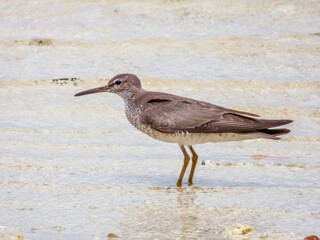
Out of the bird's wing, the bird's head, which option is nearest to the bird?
the bird's wing

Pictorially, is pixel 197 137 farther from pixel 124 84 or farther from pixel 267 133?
pixel 124 84

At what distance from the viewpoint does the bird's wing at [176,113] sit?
6855 mm

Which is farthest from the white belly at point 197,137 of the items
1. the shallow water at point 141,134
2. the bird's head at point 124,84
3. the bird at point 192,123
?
the bird's head at point 124,84

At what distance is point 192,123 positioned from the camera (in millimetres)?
6867

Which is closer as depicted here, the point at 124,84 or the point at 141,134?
the point at 124,84

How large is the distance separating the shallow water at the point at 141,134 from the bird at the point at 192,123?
1.35ft

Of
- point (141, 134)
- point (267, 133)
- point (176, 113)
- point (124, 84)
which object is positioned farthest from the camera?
point (141, 134)

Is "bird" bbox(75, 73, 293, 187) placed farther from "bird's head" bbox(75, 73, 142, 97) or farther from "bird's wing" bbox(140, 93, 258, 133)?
"bird's head" bbox(75, 73, 142, 97)

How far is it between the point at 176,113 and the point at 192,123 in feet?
0.64

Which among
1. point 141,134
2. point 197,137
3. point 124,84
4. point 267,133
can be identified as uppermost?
point 124,84

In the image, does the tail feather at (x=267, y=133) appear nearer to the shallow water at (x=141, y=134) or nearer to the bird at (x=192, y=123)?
the bird at (x=192, y=123)

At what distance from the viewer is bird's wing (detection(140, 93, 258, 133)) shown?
6.86 m

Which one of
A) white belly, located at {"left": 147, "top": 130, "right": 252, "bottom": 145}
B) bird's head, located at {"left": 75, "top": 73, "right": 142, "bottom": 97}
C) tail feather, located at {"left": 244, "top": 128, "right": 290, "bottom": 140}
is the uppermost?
bird's head, located at {"left": 75, "top": 73, "right": 142, "bottom": 97}

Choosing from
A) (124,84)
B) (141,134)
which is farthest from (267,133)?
(141,134)
